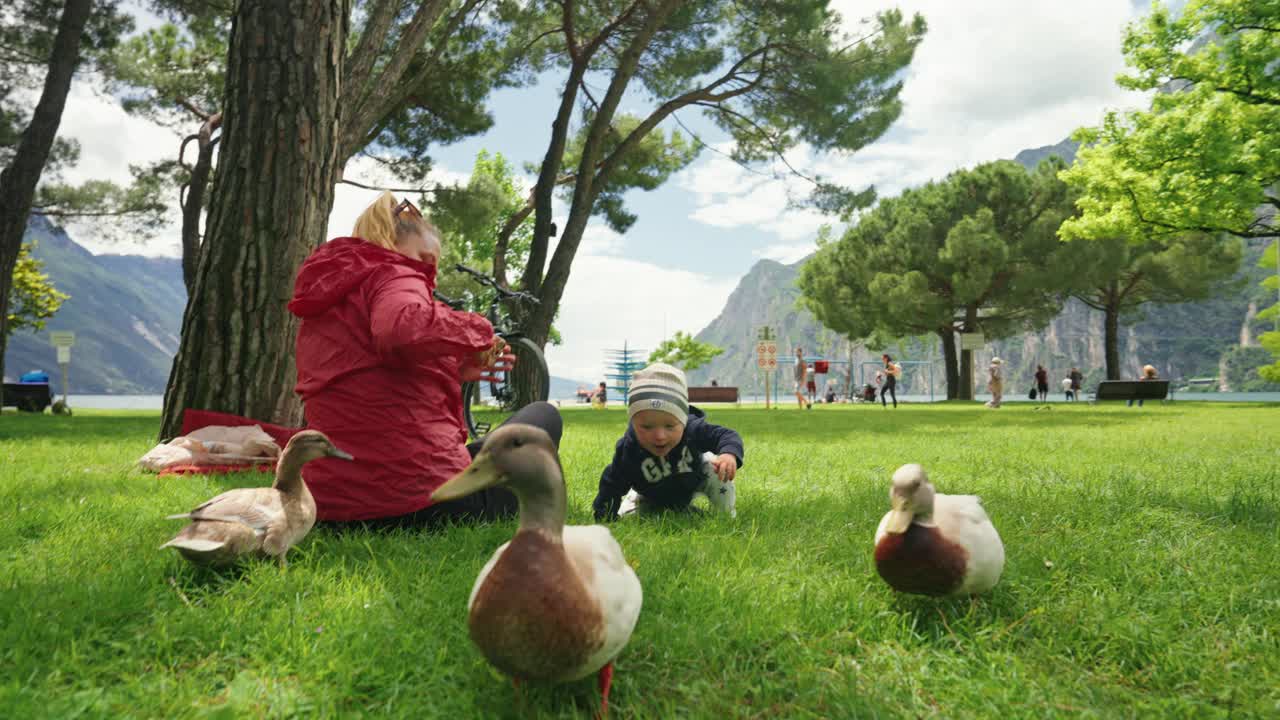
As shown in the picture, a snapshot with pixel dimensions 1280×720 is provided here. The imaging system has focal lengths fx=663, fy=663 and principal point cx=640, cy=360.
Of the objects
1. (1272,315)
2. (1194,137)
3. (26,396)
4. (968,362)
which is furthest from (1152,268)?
(26,396)

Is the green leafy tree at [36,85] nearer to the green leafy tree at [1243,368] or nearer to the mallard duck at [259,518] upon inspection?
the mallard duck at [259,518]

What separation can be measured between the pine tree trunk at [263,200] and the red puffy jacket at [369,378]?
2.29 metres

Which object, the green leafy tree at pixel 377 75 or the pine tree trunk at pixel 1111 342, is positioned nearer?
the green leafy tree at pixel 377 75

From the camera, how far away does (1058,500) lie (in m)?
3.63

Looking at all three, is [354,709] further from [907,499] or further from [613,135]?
[613,135]

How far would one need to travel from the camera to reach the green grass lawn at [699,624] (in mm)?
1482

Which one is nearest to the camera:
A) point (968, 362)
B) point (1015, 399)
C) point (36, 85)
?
point (36, 85)

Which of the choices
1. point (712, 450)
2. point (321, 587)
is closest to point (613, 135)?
point (712, 450)

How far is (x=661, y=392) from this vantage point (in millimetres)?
2885

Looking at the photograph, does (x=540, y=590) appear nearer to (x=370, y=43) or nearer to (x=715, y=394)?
(x=370, y=43)

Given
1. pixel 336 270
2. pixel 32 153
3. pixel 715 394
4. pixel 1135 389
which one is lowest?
pixel 715 394

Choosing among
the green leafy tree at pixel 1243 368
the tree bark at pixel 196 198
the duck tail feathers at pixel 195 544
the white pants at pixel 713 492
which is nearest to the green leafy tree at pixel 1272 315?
the white pants at pixel 713 492

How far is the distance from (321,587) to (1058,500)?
3.64 metres

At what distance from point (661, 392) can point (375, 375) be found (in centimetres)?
116
